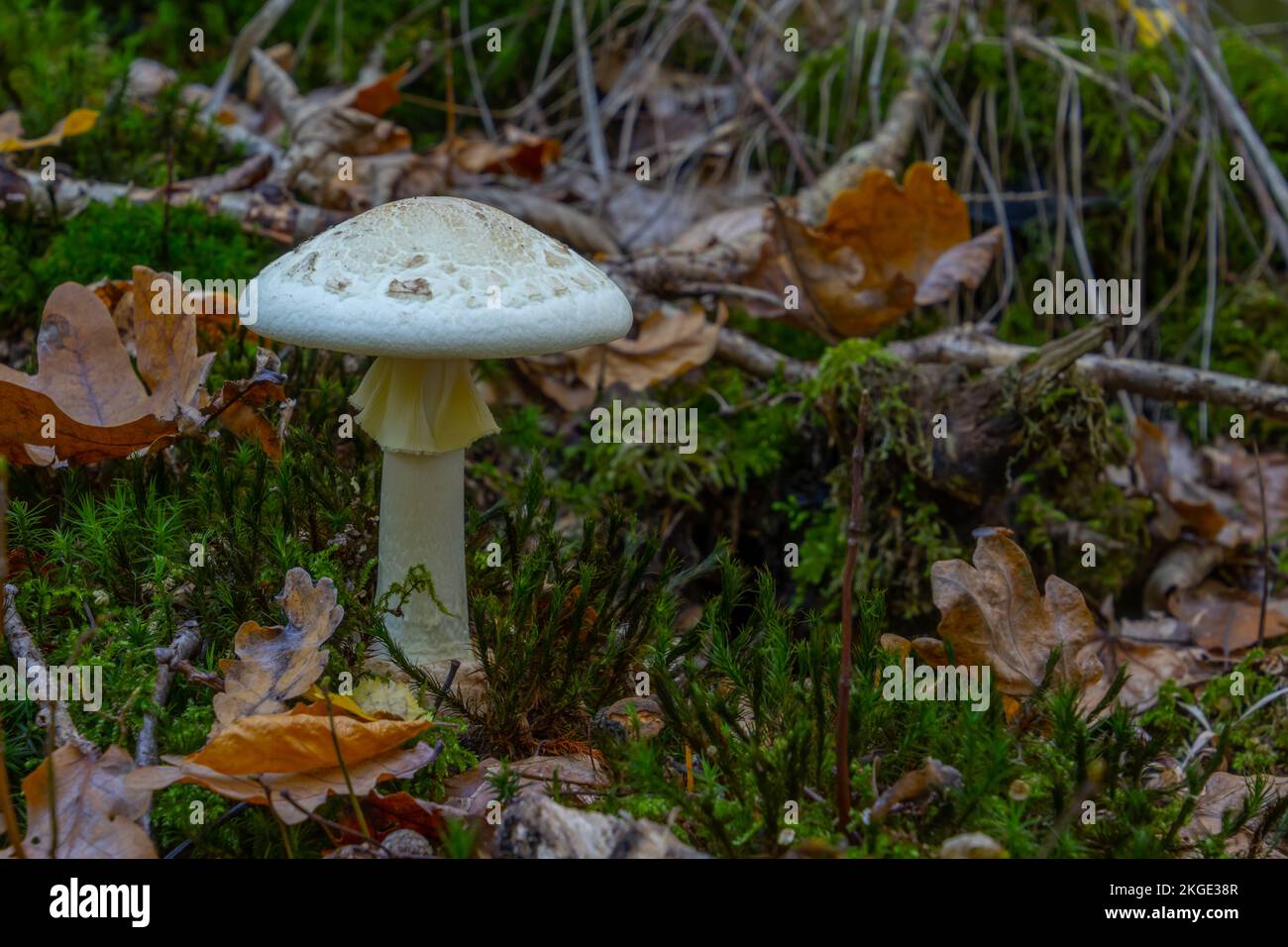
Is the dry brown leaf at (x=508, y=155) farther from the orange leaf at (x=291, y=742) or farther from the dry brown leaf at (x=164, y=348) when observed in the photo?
the orange leaf at (x=291, y=742)

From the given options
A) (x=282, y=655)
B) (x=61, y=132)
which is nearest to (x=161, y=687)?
(x=282, y=655)

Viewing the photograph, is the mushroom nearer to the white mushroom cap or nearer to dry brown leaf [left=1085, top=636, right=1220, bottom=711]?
the white mushroom cap

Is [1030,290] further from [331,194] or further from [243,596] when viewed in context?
[243,596]

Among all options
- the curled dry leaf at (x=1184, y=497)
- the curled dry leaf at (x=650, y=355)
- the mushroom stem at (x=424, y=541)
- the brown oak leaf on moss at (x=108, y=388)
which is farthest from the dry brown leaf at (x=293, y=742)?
the curled dry leaf at (x=1184, y=497)

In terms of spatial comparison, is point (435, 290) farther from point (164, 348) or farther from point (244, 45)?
point (244, 45)

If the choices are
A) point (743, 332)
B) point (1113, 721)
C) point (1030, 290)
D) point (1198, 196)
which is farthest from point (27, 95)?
point (1198, 196)

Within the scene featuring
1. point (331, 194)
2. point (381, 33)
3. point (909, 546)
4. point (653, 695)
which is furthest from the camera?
point (381, 33)
